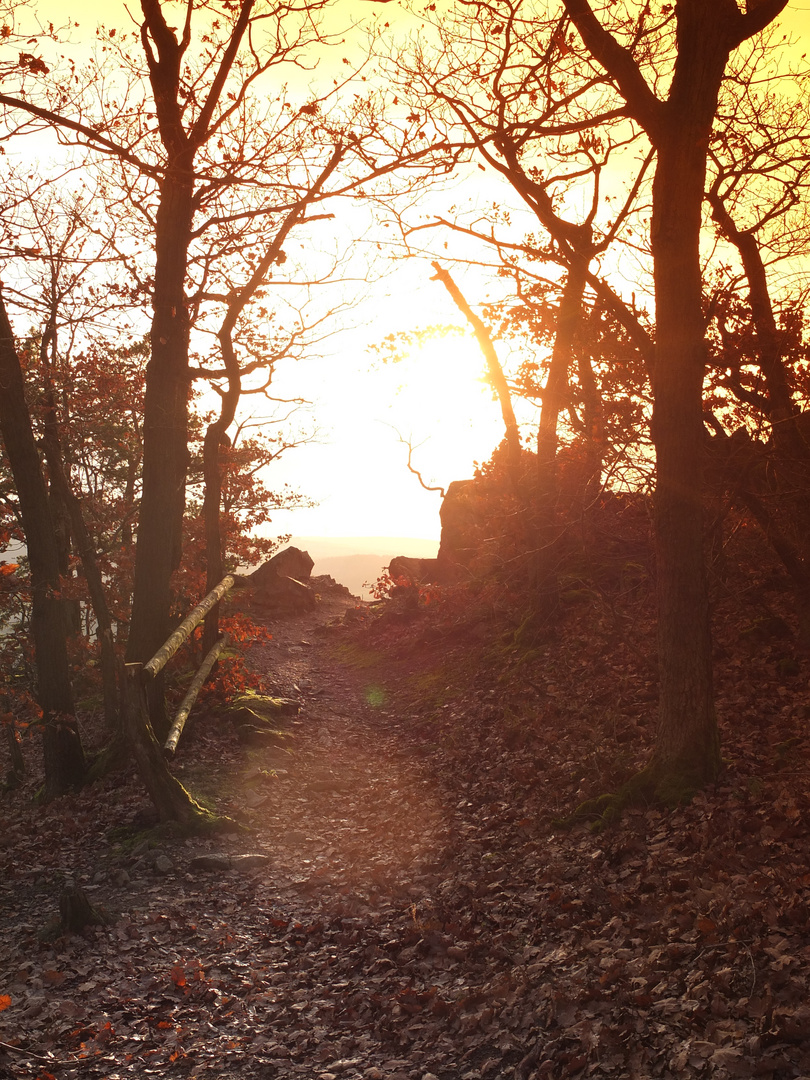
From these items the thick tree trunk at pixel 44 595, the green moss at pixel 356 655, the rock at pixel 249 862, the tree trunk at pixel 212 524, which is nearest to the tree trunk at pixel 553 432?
the rock at pixel 249 862

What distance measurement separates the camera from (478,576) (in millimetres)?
21016

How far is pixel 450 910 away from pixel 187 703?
630 centimetres

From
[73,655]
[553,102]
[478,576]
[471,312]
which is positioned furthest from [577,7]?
[73,655]

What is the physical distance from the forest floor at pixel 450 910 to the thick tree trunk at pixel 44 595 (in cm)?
81

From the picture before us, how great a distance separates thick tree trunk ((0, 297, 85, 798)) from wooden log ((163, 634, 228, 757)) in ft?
6.24

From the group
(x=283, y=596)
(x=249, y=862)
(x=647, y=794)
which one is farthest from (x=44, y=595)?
(x=283, y=596)

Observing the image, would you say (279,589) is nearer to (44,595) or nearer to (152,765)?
(44,595)

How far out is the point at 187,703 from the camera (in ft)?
37.1

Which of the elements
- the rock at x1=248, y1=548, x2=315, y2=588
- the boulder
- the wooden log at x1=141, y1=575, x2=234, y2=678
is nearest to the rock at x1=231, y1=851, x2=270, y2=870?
the wooden log at x1=141, y1=575, x2=234, y2=678

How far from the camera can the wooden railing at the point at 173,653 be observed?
934cm

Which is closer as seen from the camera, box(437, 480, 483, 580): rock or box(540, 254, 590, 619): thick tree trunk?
box(540, 254, 590, 619): thick tree trunk

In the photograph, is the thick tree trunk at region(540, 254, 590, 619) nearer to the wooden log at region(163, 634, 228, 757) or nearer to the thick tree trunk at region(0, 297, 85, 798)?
the wooden log at region(163, 634, 228, 757)

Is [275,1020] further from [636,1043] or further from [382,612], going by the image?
[382,612]

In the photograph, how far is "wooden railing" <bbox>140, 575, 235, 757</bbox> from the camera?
9336 millimetres
